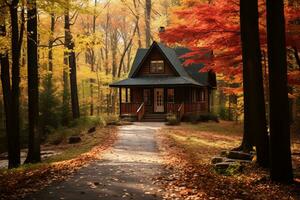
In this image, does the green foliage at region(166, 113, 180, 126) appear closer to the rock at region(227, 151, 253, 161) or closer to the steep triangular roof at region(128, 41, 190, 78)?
the steep triangular roof at region(128, 41, 190, 78)

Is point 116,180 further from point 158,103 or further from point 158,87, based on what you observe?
point 158,103

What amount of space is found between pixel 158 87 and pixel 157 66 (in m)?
2.80

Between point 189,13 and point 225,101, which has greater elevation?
point 189,13

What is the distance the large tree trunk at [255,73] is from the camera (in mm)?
10789

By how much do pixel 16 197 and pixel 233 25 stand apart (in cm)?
1198

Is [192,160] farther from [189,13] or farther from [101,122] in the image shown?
[101,122]

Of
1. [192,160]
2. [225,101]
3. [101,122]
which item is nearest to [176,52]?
[101,122]

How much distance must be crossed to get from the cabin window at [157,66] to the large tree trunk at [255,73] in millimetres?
22211

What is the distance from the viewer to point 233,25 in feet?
54.5

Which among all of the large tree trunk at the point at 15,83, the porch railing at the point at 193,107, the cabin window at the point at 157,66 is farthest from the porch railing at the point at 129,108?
the large tree trunk at the point at 15,83

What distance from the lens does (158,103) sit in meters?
33.7

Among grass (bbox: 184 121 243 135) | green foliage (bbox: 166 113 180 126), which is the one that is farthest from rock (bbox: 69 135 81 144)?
green foliage (bbox: 166 113 180 126)

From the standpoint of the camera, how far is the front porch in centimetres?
3178

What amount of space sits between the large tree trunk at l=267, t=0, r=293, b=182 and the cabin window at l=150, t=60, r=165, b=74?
85.0ft
